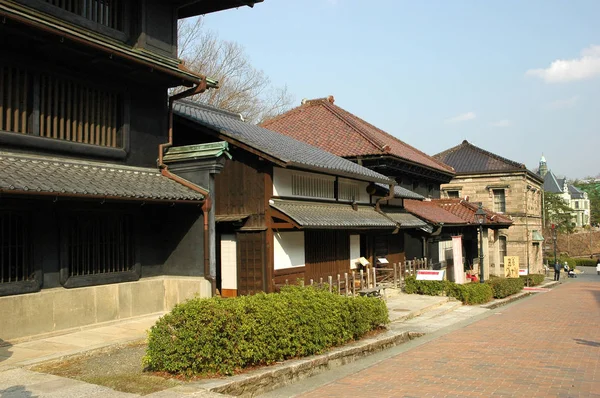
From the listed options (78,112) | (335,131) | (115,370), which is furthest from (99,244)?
(335,131)

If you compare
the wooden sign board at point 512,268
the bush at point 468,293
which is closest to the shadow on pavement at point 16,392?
the bush at point 468,293

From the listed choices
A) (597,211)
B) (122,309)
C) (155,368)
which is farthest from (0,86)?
(597,211)

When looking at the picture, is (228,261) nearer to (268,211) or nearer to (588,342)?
(268,211)

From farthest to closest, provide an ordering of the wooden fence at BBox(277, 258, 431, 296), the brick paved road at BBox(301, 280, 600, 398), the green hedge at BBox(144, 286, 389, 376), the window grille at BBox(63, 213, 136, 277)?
the wooden fence at BBox(277, 258, 431, 296)
the window grille at BBox(63, 213, 136, 277)
the brick paved road at BBox(301, 280, 600, 398)
the green hedge at BBox(144, 286, 389, 376)

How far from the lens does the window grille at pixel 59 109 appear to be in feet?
35.4

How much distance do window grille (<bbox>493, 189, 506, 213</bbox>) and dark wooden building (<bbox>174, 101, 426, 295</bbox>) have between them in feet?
116

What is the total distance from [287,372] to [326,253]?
10.6 meters

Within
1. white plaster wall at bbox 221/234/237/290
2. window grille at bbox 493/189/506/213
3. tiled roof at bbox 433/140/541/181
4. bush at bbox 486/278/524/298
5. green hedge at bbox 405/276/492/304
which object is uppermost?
tiled roof at bbox 433/140/541/181

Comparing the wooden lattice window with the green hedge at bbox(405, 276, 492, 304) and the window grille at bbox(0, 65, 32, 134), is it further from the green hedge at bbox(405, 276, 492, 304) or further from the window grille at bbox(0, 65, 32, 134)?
the green hedge at bbox(405, 276, 492, 304)

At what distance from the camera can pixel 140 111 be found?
44.7 ft

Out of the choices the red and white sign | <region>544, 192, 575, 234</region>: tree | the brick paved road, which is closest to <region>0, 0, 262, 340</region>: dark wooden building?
the brick paved road

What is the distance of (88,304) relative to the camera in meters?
11.8

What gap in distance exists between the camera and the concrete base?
33.9 ft

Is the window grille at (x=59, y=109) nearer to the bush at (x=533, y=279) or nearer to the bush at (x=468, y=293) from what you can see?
the bush at (x=468, y=293)
